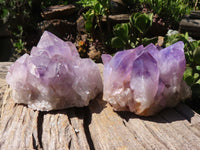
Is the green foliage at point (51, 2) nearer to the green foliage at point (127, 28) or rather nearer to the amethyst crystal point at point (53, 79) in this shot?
the green foliage at point (127, 28)

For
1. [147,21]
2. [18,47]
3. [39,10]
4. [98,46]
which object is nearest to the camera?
[147,21]

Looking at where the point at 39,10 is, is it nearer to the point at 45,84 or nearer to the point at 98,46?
the point at 98,46

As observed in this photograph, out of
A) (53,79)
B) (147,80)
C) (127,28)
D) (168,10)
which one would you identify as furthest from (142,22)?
(168,10)

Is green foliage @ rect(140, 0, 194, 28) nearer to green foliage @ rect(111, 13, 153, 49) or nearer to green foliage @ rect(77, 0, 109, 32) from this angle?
green foliage @ rect(77, 0, 109, 32)

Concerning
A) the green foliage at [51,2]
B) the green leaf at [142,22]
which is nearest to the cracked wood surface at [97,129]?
the green leaf at [142,22]

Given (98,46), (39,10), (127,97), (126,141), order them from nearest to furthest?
(126,141)
(127,97)
(98,46)
(39,10)

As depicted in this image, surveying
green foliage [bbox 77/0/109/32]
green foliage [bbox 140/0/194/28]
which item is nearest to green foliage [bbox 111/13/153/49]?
green foliage [bbox 77/0/109/32]

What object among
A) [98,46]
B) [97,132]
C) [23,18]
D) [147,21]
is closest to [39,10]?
[23,18]
